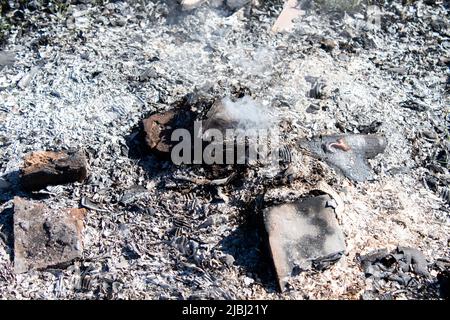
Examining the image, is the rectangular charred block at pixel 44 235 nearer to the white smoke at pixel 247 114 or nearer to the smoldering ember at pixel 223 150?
the smoldering ember at pixel 223 150

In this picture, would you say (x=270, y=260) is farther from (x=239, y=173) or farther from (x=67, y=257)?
(x=67, y=257)

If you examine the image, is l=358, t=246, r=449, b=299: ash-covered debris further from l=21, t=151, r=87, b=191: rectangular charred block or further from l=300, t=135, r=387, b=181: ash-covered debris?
l=21, t=151, r=87, b=191: rectangular charred block

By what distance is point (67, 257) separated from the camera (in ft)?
9.59

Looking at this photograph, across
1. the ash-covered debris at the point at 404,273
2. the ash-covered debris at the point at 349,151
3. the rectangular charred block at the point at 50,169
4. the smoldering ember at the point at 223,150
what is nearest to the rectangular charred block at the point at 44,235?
the smoldering ember at the point at 223,150

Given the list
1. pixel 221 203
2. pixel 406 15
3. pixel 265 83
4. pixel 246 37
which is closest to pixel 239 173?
pixel 221 203

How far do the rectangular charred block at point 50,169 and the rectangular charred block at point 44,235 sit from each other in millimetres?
133

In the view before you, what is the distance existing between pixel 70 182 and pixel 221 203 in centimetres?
96

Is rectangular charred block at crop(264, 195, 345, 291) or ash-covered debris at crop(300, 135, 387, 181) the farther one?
ash-covered debris at crop(300, 135, 387, 181)

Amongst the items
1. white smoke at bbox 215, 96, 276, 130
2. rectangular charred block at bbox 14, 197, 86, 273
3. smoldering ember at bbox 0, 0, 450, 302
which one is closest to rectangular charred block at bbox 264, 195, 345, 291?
smoldering ember at bbox 0, 0, 450, 302

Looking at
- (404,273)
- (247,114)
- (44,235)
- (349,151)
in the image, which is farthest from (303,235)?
(44,235)

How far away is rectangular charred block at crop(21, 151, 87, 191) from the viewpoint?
3117mm

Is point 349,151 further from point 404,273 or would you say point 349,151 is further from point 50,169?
point 50,169

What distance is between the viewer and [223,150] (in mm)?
3160

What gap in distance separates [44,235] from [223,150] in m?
1.16
